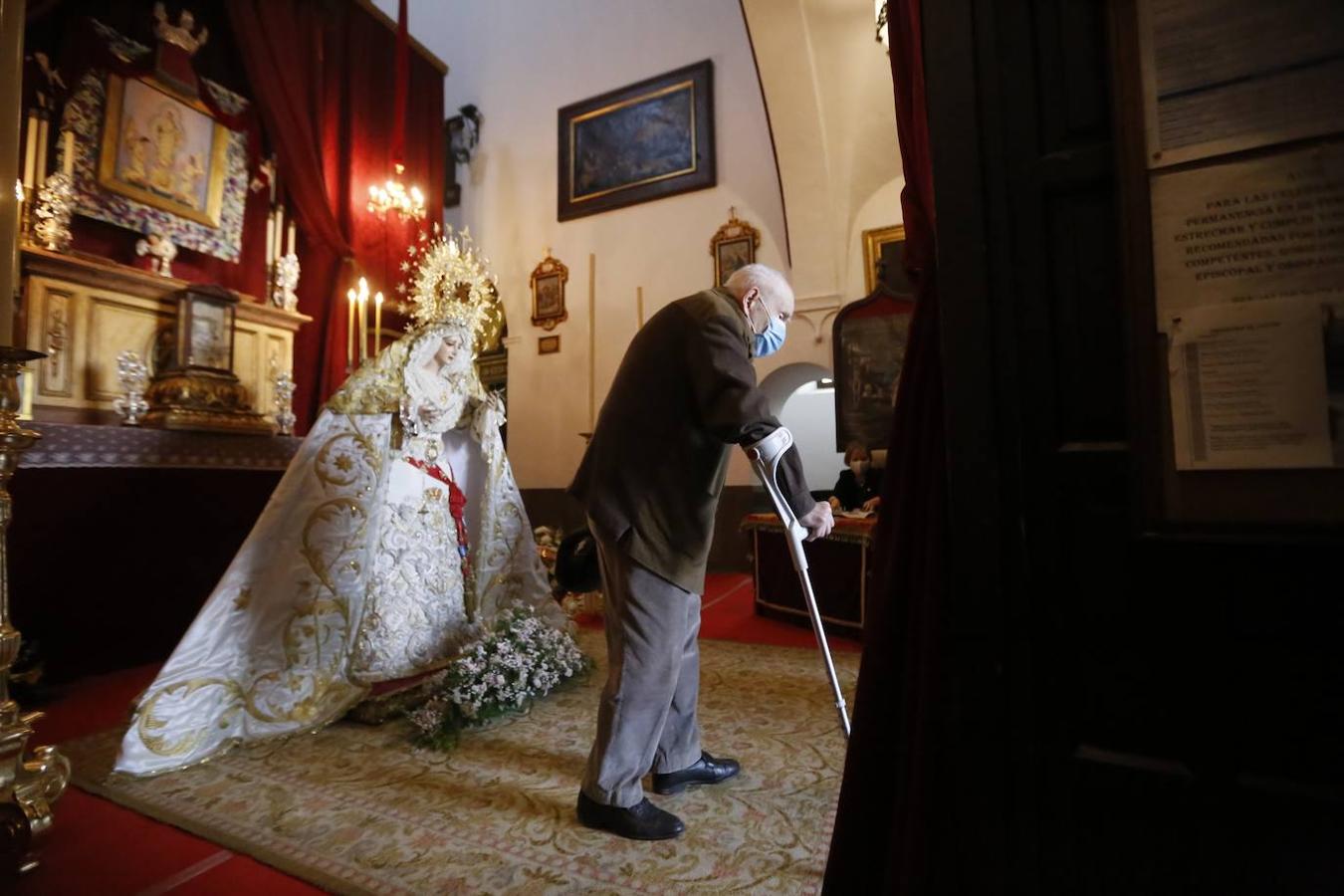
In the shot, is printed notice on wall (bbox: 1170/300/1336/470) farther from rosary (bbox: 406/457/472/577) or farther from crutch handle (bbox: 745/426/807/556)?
rosary (bbox: 406/457/472/577)

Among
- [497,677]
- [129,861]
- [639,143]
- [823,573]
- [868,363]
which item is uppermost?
[639,143]

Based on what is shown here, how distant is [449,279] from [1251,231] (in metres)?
8.04

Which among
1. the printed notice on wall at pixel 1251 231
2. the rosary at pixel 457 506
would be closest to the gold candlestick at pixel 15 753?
the rosary at pixel 457 506

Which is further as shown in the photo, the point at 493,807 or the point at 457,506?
the point at 457,506

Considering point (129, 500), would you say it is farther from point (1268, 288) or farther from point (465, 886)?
point (1268, 288)

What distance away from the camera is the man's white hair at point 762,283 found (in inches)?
83.8

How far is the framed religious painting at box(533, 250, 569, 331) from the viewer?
8633mm

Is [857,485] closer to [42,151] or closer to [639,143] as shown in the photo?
[639,143]

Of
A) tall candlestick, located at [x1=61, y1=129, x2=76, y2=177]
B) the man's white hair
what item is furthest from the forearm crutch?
tall candlestick, located at [x1=61, y1=129, x2=76, y2=177]

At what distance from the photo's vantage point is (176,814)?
210 centimetres

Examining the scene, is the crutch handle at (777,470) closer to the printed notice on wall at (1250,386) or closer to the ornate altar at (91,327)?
the printed notice on wall at (1250,386)

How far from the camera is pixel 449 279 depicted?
7965mm

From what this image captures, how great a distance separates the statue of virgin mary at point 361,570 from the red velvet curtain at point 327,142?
173 inches

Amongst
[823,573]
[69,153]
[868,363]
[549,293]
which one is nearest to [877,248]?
[868,363]
